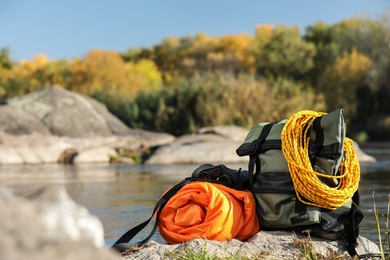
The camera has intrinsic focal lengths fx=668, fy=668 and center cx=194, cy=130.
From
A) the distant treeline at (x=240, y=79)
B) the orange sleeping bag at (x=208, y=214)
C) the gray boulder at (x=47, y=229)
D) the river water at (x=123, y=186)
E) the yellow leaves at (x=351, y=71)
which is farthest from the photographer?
the yellow leaves at (x=351, y=71)

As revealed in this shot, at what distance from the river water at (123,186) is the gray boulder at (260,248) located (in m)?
0.94

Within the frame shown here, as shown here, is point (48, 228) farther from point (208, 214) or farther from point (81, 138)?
point (81, 138)

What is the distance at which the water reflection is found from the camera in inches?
269

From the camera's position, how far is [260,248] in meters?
4.30

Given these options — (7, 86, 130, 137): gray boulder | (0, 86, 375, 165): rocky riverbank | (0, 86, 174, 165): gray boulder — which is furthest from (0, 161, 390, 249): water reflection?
(7, 86, 130, 137): gray boulder

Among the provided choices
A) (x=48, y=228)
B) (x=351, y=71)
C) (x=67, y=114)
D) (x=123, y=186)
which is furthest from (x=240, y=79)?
(x=351, y=71)

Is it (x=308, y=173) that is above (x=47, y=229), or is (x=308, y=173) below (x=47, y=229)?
below

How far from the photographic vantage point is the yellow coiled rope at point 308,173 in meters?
4.66

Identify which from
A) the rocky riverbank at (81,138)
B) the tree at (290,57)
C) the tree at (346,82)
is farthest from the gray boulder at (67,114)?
the tree at (290,57)

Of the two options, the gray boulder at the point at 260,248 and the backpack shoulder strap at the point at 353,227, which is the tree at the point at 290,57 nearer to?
the backpack shoulder strap at the point at 353,227

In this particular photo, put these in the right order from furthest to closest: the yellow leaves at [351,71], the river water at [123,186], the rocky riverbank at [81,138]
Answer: the yellow leaves at [351,71]
the rocky riverbank at [81,138]
the river water at [123,186]

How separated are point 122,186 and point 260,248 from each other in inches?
271

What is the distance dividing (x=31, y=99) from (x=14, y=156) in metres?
3.06

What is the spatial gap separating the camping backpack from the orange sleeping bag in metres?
0.15
